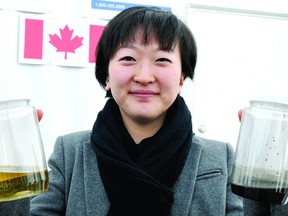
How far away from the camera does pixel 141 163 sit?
119 centimetres

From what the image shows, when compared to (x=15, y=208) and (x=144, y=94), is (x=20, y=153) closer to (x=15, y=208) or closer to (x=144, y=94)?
(x=15, y=208)

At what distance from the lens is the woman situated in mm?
1146

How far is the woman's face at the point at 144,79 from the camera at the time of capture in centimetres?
112

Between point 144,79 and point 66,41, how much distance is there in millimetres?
1178

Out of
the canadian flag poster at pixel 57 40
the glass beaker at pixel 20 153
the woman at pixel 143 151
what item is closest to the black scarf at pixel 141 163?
the woman at pixel 143 151

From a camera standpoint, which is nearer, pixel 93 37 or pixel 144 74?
pixel 144 74

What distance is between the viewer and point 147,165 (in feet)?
3.89

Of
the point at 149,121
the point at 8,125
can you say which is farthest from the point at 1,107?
the point at 149,121

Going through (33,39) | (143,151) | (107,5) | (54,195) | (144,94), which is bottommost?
(54,195)

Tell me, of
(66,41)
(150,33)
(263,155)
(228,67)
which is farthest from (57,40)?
(263,155)

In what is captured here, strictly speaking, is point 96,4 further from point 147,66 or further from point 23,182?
point 23,182

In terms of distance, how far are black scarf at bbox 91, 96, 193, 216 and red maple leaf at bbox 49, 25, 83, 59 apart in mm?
1003

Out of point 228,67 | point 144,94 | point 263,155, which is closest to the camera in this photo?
point 263,155

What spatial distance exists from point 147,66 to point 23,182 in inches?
16.1
